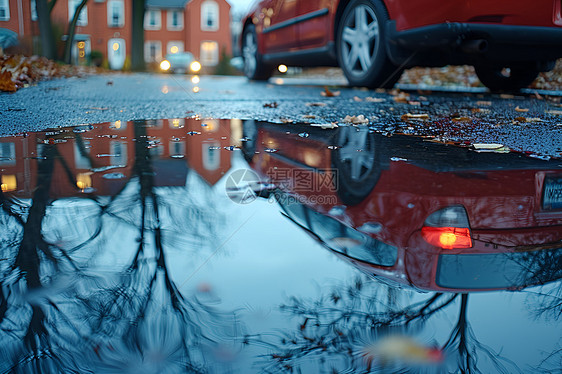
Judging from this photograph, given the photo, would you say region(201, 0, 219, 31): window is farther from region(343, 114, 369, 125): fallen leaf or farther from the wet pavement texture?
the wet pavement texture

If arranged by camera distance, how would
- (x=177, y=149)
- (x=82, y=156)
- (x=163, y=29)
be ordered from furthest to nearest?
(x=163, y=29) → (x=177, y=149) → (x=82, y=156)

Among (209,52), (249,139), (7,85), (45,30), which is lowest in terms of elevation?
(249,139)

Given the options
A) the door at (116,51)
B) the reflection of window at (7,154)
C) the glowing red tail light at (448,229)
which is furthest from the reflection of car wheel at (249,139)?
the door at (116,51)

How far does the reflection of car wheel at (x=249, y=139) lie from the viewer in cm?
307

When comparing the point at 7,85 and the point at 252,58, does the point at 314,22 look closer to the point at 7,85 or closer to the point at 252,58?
the point at 252,58

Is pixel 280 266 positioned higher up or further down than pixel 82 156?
further down

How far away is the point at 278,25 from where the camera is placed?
8422 millimetres

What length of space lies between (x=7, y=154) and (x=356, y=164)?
174 cm

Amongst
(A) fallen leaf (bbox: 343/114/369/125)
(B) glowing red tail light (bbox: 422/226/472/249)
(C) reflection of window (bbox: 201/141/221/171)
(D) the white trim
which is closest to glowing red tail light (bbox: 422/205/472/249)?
(B) glowing red tail light (bbox: 422/226/472/249)

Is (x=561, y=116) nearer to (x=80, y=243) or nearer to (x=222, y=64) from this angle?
(x=80, y=243)

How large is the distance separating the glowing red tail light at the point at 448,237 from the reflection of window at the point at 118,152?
1.61m

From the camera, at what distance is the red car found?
5109 mm

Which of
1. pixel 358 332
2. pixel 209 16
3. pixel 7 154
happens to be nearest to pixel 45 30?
pixel 7 154

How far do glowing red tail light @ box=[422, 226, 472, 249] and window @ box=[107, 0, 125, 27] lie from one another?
4591 cm
